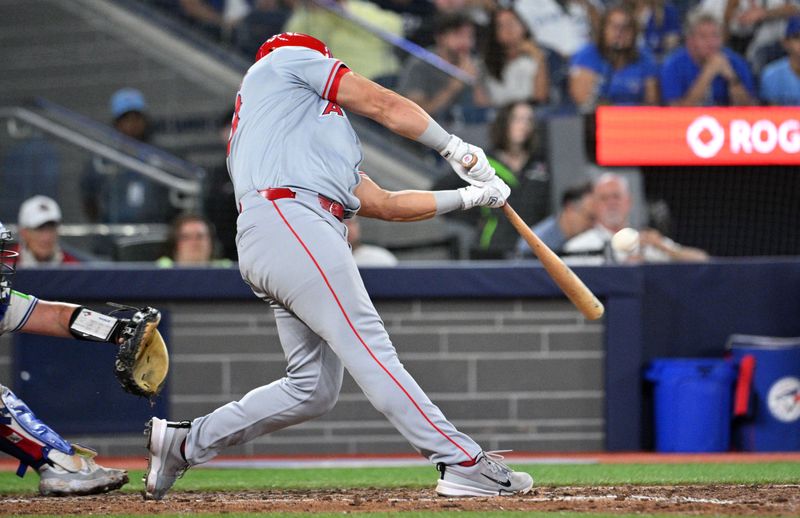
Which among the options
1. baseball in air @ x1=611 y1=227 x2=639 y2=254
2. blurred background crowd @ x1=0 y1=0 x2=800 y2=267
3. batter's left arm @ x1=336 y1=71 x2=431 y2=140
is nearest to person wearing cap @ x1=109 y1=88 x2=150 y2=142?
blurred background crowd @ x1=0 y1=0 x2=800 y2=267

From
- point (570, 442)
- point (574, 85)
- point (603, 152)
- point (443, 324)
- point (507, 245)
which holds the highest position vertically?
point (574, 85)

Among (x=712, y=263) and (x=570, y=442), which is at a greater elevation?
(x=712, y=263)

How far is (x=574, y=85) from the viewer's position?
32.9 ft

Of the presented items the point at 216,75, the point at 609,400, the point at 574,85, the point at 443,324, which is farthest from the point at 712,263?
the point at 216,75

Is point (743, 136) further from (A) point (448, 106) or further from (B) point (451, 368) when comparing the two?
(B) point (451, 368)

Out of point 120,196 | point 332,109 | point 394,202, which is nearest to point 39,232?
point 120,196

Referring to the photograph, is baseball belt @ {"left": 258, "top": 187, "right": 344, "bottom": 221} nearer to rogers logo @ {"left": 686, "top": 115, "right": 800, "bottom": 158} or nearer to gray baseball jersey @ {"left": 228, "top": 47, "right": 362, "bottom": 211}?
gray baseball jersey @ {"left": 228, "top": 47, "right": 362, "bottom": 211}

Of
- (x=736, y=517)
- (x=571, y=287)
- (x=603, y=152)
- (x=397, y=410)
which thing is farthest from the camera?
(x=603, y=152)

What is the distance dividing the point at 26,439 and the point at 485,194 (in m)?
1.86

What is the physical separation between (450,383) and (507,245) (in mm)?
1963

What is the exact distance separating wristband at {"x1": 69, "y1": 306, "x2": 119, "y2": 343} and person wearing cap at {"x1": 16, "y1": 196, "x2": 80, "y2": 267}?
10.7ft

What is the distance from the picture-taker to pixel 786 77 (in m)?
9.88

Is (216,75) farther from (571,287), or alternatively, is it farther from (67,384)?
(571,287)

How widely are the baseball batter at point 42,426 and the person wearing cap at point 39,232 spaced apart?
315cm
